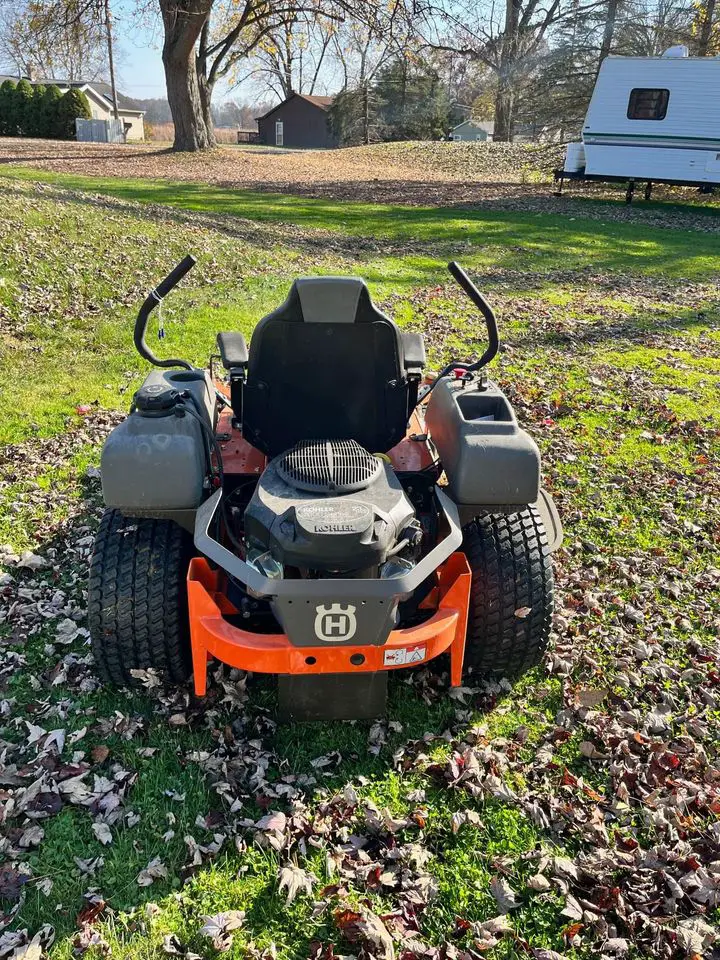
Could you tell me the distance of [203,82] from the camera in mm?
27984

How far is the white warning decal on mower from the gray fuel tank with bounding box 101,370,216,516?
0.97 meters

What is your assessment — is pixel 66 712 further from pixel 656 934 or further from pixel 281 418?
pixel 656 934

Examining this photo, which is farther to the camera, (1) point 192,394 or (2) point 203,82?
(2) point 203,82

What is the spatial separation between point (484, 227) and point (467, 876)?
1524 cm

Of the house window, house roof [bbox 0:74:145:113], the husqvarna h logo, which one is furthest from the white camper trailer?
house roof [bbox 0:74:145:113]

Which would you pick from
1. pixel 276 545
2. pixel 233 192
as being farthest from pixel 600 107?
pixel 276 545

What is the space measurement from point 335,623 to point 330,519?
1.15 feet

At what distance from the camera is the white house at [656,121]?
18734 mm

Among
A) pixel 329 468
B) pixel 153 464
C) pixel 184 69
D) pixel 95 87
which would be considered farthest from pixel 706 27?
pixel 95 87

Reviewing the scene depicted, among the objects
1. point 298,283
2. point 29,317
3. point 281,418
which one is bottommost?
point 29,317

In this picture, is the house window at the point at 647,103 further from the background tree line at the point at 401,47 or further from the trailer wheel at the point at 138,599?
the trailer wheel at the point at 138,599

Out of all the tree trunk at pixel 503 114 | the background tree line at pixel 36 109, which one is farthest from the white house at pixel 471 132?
the background tree line at pixel 36 109

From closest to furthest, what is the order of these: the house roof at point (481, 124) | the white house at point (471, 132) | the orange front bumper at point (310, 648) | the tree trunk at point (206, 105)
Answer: the orange front bumper at point (310, 648)
the tree trunk at point (206, 105)
the white house at point (471, 132)
the house roof at point (481, 124)

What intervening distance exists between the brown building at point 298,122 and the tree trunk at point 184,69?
102 ft
